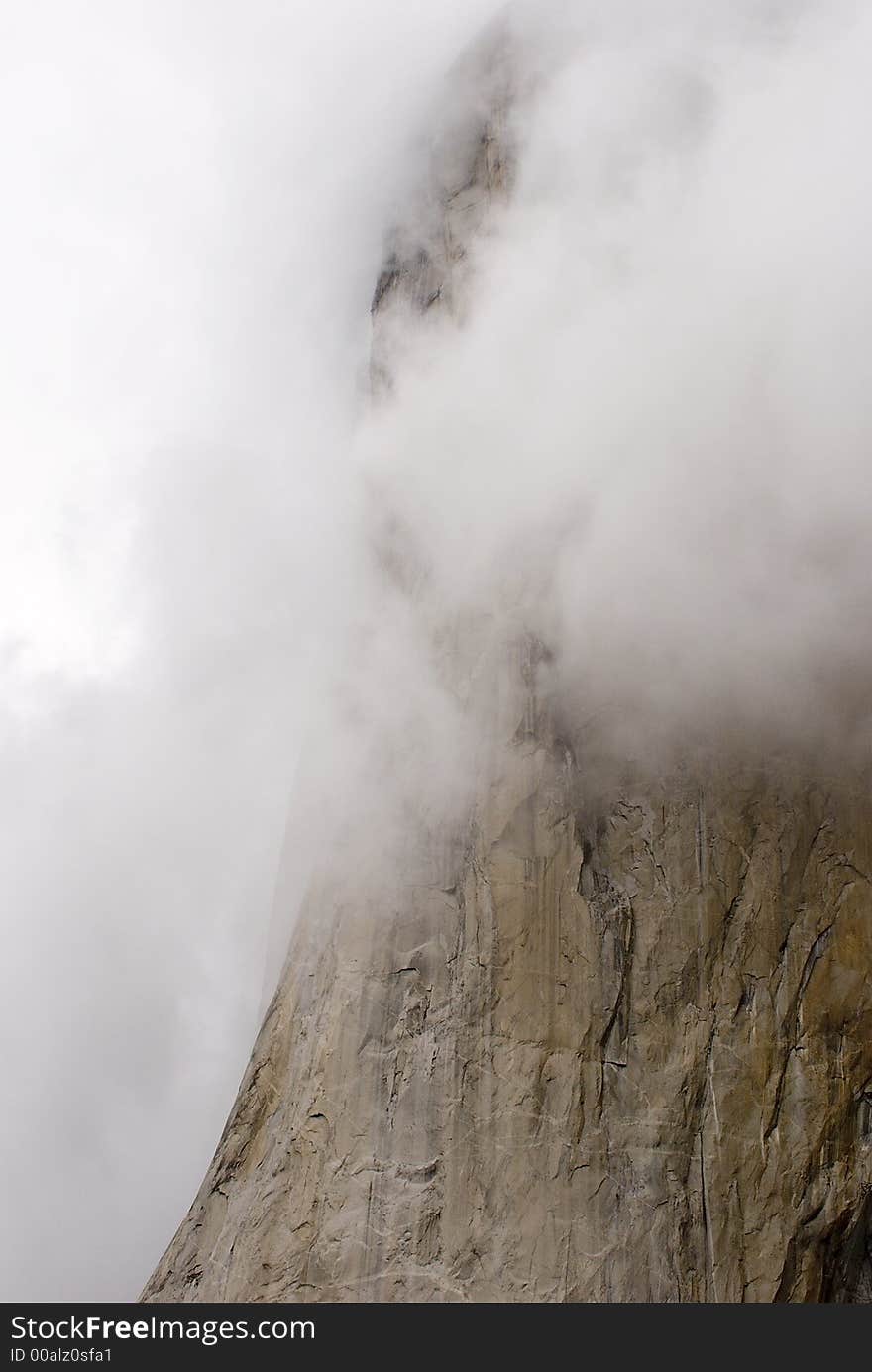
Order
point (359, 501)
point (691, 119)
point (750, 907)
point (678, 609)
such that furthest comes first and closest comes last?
point (359, 501)
point (691, 119)
point (678, 609)
point (750, 907)

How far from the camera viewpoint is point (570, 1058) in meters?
16.4

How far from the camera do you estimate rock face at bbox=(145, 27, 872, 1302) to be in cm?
1551

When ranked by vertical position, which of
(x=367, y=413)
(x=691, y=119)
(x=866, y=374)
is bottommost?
(x=866, y=374)

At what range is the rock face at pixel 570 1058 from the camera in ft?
50.9

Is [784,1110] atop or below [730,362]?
below

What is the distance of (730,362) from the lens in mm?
19453

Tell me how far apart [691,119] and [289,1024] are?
53.8 ft

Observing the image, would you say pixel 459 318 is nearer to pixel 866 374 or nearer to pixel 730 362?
pixel 730 362

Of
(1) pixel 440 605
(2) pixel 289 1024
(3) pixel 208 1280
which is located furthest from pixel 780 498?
(3) pixel 208 1280

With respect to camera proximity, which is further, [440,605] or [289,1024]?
[440,605]

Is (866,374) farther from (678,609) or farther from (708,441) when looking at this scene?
(678,609)

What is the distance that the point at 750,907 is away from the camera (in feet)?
56.9

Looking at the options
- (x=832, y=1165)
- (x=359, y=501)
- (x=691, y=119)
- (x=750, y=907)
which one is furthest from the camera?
(x=359, y=501)

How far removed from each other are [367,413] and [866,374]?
359 inches
